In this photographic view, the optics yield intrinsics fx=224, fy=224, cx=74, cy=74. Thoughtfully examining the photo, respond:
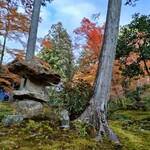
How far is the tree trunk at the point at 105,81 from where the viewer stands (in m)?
4.47

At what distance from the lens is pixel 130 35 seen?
9.73 meters

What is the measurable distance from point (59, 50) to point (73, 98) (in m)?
16.4

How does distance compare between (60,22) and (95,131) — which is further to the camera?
(60,22)

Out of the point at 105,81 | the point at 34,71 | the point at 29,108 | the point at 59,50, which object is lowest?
the point at 29,108

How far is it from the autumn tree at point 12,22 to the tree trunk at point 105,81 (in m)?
4.97

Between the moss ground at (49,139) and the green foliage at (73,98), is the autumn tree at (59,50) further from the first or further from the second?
the moss ground at (49,139)

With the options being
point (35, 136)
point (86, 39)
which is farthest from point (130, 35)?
point (35, 136)

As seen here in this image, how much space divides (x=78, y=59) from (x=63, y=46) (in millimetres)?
3636

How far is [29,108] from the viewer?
16.5ft

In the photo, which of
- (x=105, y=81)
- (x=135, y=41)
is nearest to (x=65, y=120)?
(x=105, y=81)

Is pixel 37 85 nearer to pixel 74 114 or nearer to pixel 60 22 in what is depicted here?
pixel 74 114

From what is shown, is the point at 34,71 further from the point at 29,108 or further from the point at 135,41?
the point at 135,41

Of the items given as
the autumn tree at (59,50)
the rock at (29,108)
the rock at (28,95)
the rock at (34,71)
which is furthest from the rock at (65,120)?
the autumn tree at (59,50)

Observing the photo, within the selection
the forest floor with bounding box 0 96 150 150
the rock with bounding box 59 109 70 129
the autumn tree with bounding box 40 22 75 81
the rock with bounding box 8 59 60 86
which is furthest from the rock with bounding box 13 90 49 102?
the autumn tree with bounding box 40 22 75 81
